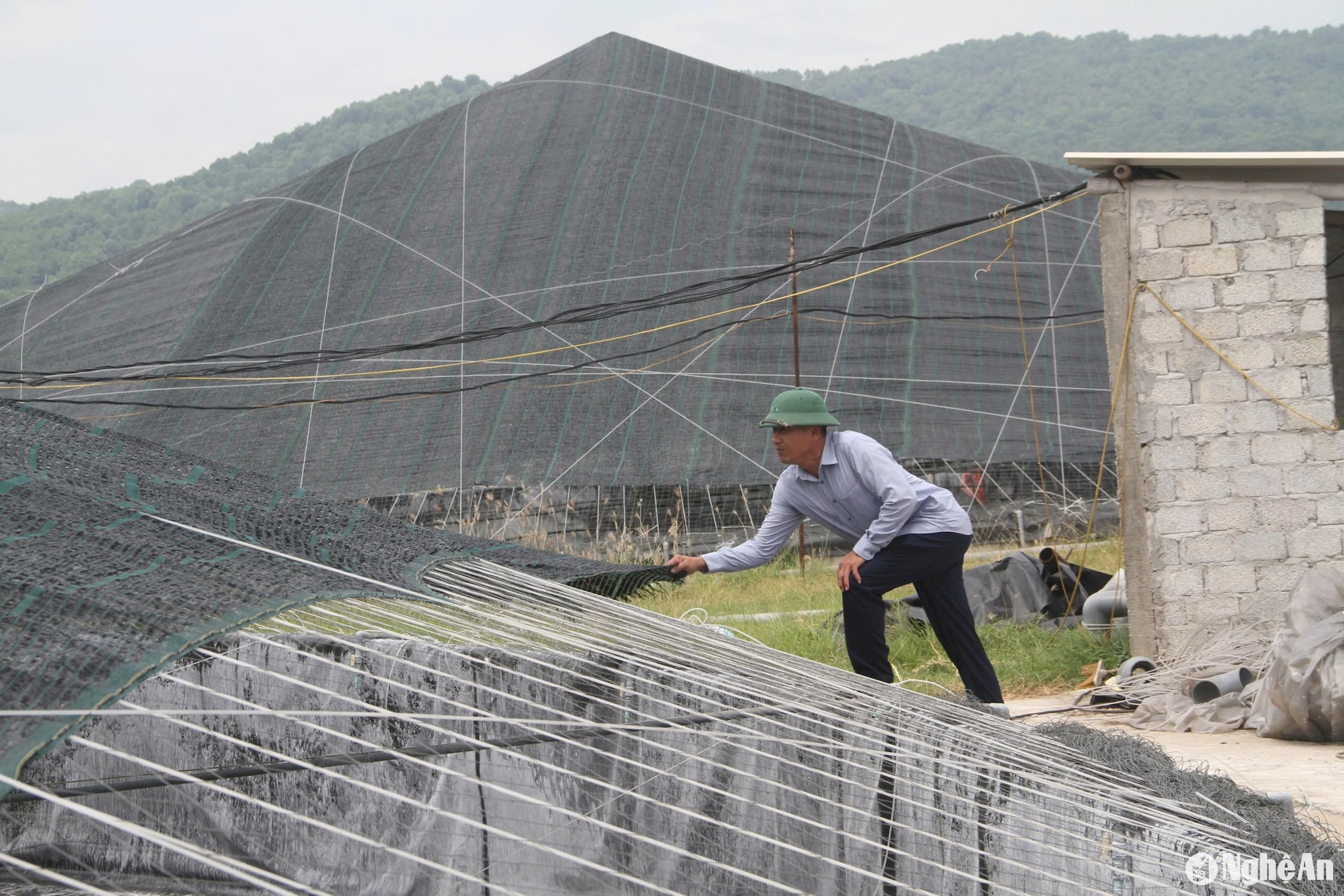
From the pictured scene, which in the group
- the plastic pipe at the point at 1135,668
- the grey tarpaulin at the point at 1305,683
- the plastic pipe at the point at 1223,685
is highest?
the grey tarpaulin at the point at 1305,683

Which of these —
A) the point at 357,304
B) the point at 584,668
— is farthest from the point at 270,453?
the point at 584,668

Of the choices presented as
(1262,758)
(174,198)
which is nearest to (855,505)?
(1262,758)

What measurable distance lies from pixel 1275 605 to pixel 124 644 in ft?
20.8

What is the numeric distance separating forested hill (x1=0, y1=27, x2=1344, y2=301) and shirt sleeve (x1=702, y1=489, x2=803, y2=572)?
32044mm

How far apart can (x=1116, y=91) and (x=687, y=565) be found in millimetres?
77795

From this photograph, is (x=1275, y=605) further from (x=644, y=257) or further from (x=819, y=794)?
(x=644, y=257)

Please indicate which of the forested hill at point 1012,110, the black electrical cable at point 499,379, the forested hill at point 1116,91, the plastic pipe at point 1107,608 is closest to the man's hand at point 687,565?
the plastic pipe at point 1107,608

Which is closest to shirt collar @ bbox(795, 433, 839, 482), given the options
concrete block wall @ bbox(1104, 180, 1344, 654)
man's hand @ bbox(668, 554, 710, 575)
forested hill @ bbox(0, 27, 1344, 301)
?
man's hand @ bbox(668, 554, 710, 575)

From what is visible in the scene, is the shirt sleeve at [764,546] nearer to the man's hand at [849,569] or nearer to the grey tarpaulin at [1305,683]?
the man's hand at [849,569]

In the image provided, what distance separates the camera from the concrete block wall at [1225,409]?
657 centimetres

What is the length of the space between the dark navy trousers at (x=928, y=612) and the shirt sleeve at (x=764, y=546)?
37 centimetres

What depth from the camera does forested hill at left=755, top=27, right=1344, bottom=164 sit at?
201 ft

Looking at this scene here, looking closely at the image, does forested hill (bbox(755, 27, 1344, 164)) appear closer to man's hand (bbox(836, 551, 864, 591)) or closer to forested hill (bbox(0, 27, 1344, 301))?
forested hill (bbox(0, 27, 1344, 301))

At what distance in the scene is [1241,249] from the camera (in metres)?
6.73
